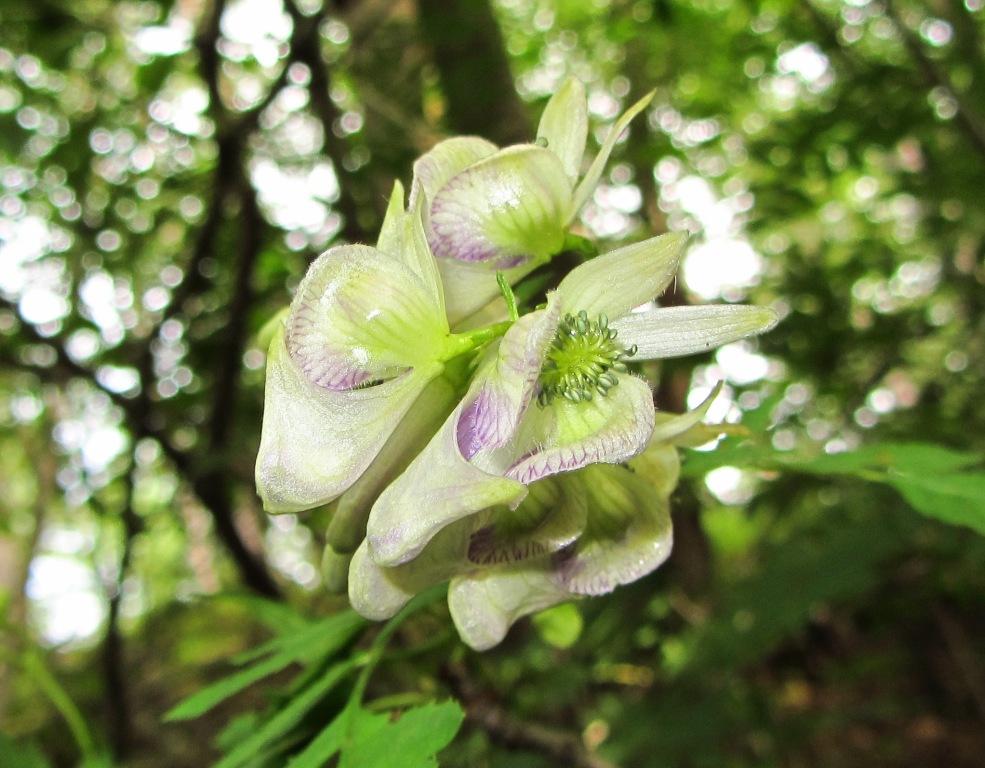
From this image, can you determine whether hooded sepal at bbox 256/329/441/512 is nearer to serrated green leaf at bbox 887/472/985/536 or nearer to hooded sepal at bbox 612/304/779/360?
hooded sepal at bbox 612/304/779/360

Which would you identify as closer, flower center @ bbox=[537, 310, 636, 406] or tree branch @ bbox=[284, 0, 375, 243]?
flower center @ bbox=[537, 310, 636, 406]

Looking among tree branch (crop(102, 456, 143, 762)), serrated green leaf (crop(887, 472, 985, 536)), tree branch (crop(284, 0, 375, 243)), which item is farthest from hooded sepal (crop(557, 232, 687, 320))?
tree branch (crop(102, 456, 143, 762))

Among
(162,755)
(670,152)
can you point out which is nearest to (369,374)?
(670,152)

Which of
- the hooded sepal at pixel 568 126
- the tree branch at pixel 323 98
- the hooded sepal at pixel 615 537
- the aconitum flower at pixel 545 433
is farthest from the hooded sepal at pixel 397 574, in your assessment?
the tree branch at pixel 323 98

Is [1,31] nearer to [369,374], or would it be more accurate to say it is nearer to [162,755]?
[369,374]

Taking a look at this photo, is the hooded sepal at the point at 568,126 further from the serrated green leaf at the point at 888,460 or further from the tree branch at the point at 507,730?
the tree branch at the point at 507,730
